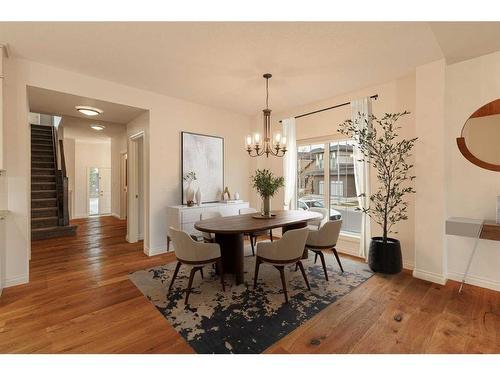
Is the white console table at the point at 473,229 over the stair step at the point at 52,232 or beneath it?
over

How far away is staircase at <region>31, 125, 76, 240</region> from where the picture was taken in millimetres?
4977

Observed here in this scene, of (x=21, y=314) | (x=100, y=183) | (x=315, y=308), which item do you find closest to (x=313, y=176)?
(x=315, y=308)

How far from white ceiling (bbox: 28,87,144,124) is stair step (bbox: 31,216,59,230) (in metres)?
2.52

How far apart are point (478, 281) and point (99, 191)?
33.4 ft

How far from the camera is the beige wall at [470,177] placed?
2.62 metres

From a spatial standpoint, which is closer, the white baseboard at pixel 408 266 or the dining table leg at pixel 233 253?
the dining table leg at pixel 233 253

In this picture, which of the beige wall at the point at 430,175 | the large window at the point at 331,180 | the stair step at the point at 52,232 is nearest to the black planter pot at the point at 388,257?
the beige wall at the point at 430,175

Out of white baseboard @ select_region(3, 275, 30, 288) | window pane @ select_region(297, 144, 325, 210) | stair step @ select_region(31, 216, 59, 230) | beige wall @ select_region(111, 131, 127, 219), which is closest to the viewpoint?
white baseboard @ select_region(3, 275, 30, 288)

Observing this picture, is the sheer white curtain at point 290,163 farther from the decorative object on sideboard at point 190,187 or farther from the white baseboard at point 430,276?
the white baseboard at point 430,276

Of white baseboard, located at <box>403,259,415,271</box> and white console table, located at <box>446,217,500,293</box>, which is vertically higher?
white console table, located at <box>446,217,500,293</box>

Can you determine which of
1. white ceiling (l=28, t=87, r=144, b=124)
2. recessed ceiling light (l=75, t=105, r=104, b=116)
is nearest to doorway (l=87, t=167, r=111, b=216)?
white ceiling (l=28, t=87, r=144, b=124)

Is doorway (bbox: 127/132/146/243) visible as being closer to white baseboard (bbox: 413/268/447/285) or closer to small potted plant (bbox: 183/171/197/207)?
small potted plant (bbox: 183/171/197/207)

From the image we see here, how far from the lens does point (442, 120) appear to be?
275cm

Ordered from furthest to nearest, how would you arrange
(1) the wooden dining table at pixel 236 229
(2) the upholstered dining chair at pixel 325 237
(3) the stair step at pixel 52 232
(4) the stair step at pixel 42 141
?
(4) the stair step at pixel 42 141
(3) the stair step at pixel 52 232
(2) the upholstered dining chair at pixel 325 237
(1) the wooden dining table at pixel 236 229
